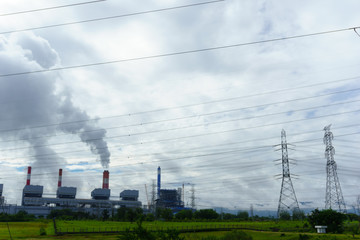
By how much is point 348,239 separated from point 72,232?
64.1 metres

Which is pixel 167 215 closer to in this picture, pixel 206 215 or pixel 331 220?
pixel 206 215

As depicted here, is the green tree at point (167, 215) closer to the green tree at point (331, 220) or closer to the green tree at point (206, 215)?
the green tree at point (206, 215)

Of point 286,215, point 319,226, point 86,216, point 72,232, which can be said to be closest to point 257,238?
point 319,226

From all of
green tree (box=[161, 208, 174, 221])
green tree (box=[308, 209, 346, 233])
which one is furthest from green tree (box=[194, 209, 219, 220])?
green tree (box=[308, 209, 346, 233])

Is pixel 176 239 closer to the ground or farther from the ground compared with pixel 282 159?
closer to the ground

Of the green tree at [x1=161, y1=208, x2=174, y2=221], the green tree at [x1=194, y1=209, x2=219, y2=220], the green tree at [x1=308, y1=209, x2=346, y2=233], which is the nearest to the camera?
Answer: the green tree at [x1=308, y1=209, x2=346, y2=233]

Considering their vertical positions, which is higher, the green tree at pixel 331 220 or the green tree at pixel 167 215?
the green tree at pixel 331 220

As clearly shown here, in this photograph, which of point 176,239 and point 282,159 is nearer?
point 176,239

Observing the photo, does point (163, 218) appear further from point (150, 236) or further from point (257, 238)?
point (150, 236)

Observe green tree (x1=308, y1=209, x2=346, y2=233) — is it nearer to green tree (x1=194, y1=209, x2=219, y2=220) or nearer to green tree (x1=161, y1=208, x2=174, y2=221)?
green tree (x1=194, y1=209, x2=219, y2=220)

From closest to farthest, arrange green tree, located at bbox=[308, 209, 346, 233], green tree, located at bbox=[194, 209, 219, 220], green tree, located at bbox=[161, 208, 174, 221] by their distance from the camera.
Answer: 1. green tree, located at bbox=[308, 209, 346, 233]
2. green tree, located at bbox=[161, 208, 174, 221]
3. green tree, located at bbox=[194, 209, 219, 220]

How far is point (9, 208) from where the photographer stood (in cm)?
18700

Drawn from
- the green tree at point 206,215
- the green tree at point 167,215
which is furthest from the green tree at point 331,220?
the green tree at point 167,215

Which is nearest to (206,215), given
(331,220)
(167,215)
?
(167,215)
